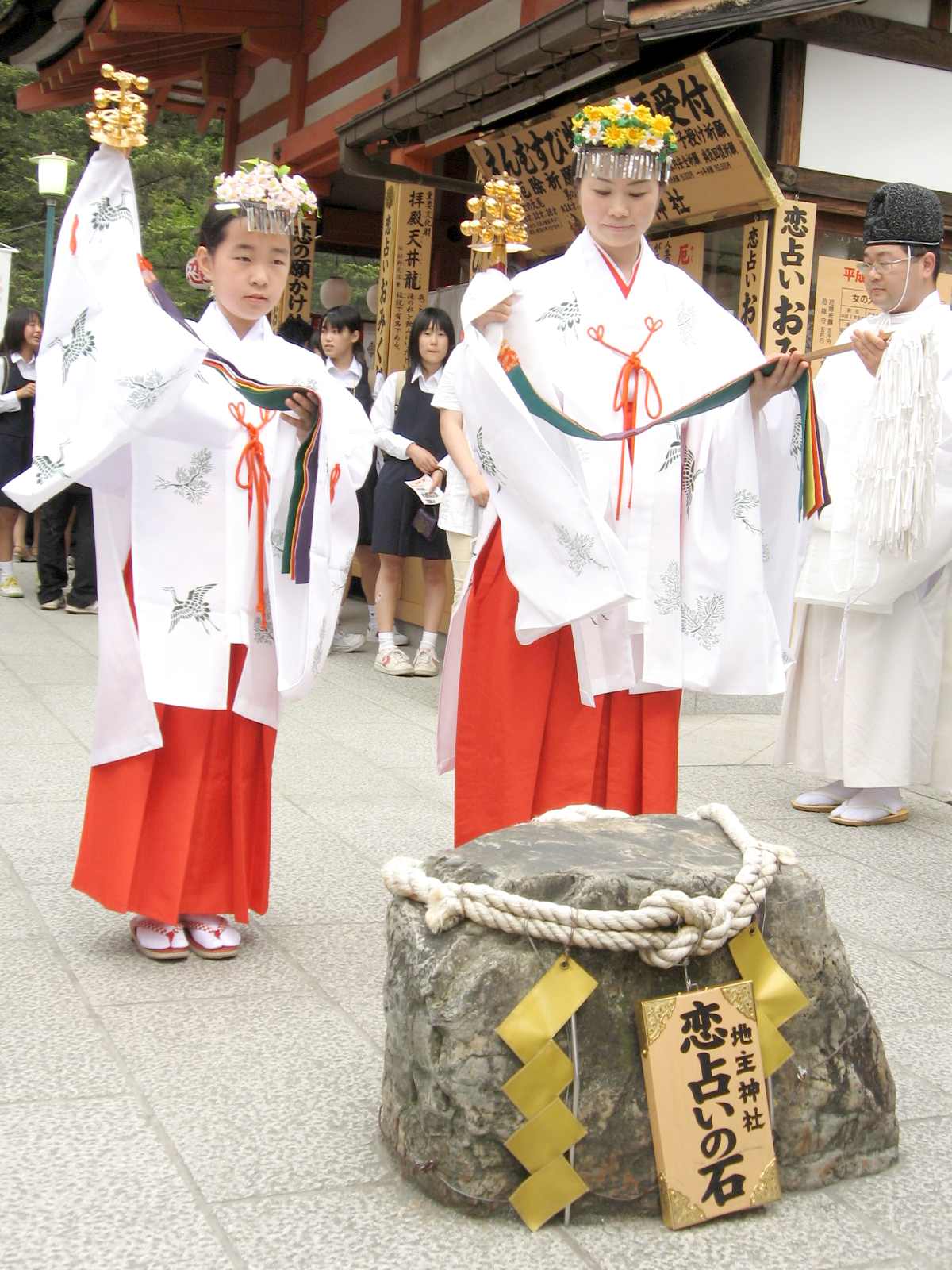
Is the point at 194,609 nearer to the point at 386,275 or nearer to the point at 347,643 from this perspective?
the point at 347,643

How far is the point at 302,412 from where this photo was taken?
10.5 ft

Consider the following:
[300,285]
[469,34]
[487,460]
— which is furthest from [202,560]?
[300,285]

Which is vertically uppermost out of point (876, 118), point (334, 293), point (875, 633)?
point (876, 118)

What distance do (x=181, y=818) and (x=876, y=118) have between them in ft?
17.1

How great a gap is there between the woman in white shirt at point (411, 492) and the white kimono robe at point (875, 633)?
286 centimetres

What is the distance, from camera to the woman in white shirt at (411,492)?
7520 millimetres

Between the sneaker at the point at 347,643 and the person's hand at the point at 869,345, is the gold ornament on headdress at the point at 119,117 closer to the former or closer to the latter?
the person's hand at the point at 869,345

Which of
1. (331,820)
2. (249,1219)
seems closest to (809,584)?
(331,820)

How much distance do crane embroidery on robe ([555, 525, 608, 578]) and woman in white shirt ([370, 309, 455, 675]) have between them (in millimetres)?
4430

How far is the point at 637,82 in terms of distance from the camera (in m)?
6.61

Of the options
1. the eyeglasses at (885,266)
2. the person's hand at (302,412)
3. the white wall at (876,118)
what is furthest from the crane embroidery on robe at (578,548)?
the white wall at (876,118)

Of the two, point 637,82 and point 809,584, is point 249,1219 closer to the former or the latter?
point 809,584

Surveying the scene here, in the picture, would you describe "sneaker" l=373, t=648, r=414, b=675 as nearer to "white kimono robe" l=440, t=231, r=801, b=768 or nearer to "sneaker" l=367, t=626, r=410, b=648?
"sneaker" l=367, t=626, r=410, b=648

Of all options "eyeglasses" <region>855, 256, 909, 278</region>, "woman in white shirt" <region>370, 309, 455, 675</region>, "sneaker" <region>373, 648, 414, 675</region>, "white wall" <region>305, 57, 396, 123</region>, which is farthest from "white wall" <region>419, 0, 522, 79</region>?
"eyeglasses" <region>855, 256, 909, 278</region>
